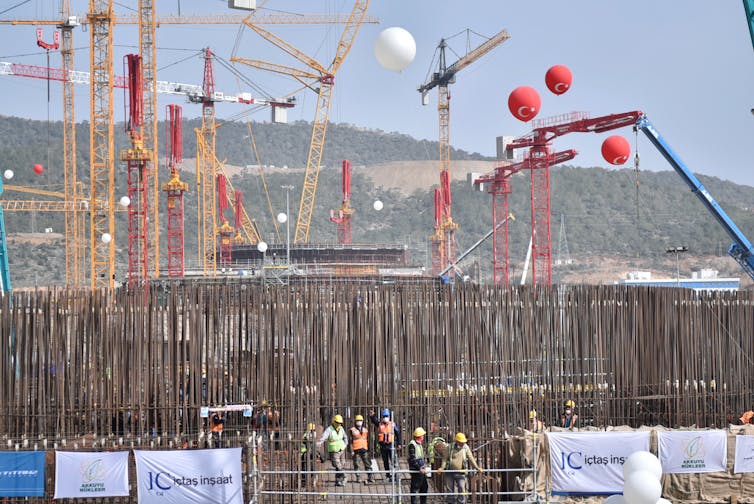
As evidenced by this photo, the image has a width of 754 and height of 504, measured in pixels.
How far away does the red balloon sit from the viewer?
23.1 meters

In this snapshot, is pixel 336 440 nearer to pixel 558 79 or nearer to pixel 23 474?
pixel 23 474

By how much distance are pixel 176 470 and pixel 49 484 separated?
2039 mm

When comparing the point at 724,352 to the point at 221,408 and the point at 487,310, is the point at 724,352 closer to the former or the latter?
the point at 487,310

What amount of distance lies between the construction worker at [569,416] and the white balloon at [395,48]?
7.02 m

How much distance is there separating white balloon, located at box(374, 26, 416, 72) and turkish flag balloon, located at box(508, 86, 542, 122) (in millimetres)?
5872

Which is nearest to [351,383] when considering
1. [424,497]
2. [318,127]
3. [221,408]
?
[221,408]

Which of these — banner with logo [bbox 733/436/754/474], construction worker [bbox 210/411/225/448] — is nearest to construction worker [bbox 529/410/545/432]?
banner with logo [bbox 733/436/754/474]

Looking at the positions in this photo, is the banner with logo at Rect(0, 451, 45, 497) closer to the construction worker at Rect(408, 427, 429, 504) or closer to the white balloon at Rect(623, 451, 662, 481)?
the construction worker at Rect(408, 427, 429, 504)

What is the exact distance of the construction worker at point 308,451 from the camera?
53.0 ft

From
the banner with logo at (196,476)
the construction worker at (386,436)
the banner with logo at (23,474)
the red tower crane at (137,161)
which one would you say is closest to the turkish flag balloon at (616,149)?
the construction worker at (386,436)

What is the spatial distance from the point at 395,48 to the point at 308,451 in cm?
682

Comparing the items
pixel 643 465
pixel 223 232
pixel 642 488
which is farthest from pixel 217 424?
pixel 223 232

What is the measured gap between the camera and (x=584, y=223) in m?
178

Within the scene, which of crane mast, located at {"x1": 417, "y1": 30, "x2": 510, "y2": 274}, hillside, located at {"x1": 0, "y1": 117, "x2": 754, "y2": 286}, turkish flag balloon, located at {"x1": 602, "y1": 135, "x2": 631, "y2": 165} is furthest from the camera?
hillside, located at {"x1": 0, "y1": 117, "x2": 754, "y2": 286}
